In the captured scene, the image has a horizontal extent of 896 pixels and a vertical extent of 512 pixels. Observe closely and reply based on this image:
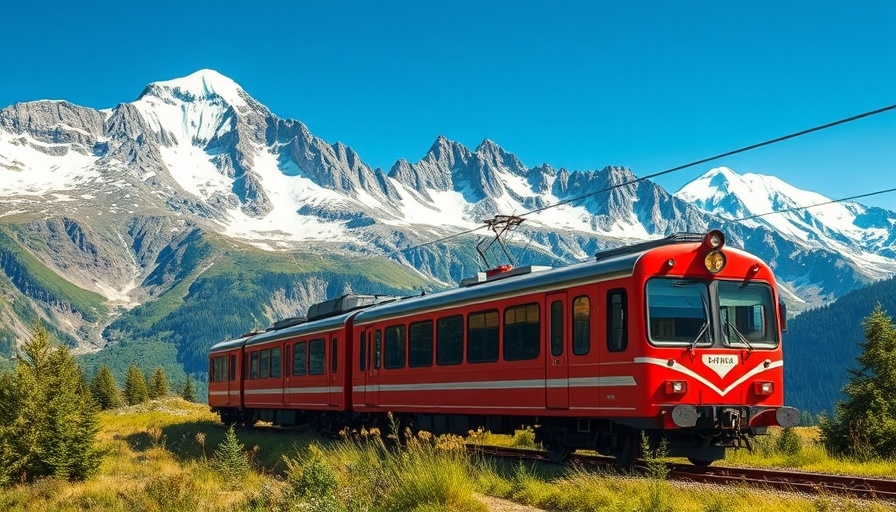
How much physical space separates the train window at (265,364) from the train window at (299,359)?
9.19 ft

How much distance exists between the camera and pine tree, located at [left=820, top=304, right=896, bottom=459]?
58.4 feet

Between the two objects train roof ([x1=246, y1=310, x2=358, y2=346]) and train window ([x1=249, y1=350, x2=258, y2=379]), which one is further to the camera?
train window ([x1=249, y1=350, x2=258, y2=379])

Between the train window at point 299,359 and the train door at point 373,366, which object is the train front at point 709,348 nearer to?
the train door at point 373,366

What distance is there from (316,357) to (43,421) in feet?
26.9

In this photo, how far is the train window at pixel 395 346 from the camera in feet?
71.9

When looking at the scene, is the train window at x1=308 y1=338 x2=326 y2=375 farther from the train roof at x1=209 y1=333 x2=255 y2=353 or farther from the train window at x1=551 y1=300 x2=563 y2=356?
the train window at x1=551 y1=300 x2=563 y2=356

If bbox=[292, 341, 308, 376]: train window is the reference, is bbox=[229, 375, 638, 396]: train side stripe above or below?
below

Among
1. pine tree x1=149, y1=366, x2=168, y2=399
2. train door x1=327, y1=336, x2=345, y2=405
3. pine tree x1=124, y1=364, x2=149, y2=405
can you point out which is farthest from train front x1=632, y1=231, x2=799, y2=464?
pine tree x1=149, y1=366, x2=168, y2=399

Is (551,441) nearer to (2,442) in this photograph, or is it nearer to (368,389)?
(368,389)

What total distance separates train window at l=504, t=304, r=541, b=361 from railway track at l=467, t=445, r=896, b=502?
7.55 feet

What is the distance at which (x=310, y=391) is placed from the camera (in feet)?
90.4

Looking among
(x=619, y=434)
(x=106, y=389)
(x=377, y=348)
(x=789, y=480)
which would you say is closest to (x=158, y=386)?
(x=106, y=389)

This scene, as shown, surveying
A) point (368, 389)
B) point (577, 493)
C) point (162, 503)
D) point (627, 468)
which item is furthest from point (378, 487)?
point (368, 389)

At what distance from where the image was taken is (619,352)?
15070mm
